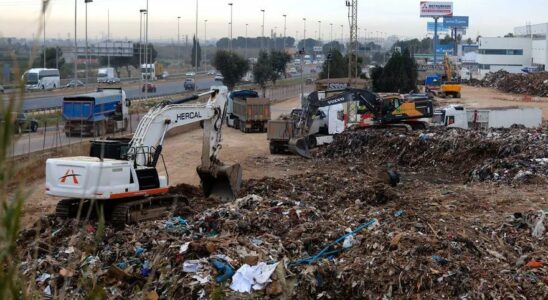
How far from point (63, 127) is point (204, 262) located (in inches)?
1165

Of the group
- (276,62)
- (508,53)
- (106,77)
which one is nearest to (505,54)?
(508,53)

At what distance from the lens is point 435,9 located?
466ft

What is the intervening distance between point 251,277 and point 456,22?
15912cm

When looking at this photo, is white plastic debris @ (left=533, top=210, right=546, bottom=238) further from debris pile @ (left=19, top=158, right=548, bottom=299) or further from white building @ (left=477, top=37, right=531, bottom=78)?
white building @ (left=477, top=37, right=531, bottom=78)

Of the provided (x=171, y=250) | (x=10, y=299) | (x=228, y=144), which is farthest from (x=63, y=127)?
(x=10, y=299)

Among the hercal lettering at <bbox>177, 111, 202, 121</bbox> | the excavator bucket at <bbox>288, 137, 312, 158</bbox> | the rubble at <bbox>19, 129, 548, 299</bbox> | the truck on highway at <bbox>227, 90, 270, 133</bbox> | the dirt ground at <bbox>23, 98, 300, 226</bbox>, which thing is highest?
the hercal lettering at <bbox>177, 111, 202, 121</bbox>

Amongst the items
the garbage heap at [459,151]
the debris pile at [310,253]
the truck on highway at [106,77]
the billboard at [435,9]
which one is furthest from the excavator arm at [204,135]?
the billboard at [435,9]

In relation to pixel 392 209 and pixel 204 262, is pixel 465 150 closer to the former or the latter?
pixel 392 209

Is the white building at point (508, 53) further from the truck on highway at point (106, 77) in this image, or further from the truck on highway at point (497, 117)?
the truck on highway at point (497, 117)

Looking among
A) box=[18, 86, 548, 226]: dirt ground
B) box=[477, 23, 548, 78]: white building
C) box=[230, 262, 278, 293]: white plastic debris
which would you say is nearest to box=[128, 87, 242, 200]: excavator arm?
box=[18, 86, 548, 226]: dirt ground

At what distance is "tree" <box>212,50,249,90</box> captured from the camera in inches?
2694

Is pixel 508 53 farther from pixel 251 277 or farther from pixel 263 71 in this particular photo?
pixel 251 277

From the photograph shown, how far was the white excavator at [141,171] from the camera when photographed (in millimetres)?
13977

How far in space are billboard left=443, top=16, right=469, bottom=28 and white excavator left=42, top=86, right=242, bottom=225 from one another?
15047 centimetres
